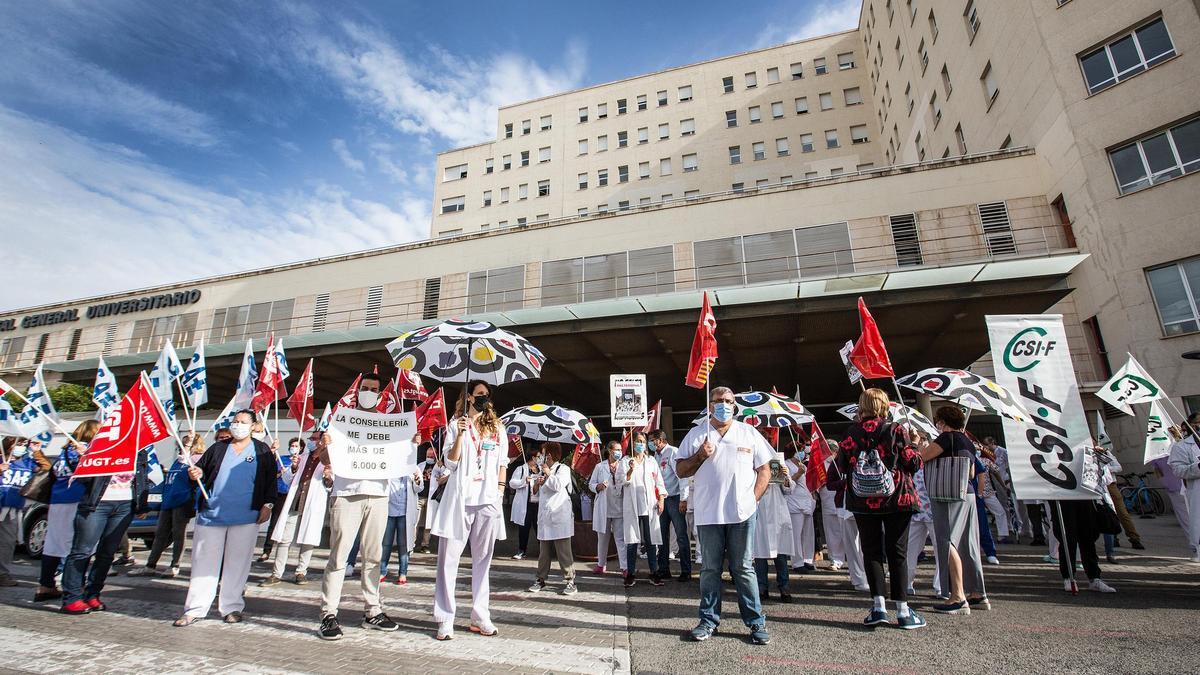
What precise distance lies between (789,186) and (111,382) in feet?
67.9

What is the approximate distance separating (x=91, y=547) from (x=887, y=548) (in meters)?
7.82

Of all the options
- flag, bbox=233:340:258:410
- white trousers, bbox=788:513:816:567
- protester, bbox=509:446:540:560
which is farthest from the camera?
protester, bbox=509:446:540:560

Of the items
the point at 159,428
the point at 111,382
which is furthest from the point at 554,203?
the point at 159,428

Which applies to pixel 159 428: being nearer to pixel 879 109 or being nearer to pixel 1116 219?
pixel 1116 219

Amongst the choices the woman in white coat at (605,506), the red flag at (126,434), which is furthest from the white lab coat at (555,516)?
the red flag at (126,434)

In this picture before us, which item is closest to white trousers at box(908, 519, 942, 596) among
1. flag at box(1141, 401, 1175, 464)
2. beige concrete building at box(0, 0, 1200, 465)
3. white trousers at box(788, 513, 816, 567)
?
white trousers at box(788, 513, 816, 567)

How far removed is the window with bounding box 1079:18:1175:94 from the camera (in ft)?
54.6

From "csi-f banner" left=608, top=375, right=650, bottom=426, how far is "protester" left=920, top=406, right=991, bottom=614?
14.2 feet

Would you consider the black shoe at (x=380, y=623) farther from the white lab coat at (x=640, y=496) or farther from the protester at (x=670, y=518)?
the protester at (x=670, y=518)

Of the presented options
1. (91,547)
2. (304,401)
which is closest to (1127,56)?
(304,401)

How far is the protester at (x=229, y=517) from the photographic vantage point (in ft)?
17.2

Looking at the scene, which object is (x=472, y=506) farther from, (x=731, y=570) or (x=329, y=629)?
(x=731, y=570)

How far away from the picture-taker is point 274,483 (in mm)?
5828

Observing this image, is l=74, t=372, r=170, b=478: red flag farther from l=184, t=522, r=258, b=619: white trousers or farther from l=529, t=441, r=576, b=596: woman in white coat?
l=529, t=441, r=576, b=596: woman in white coat
